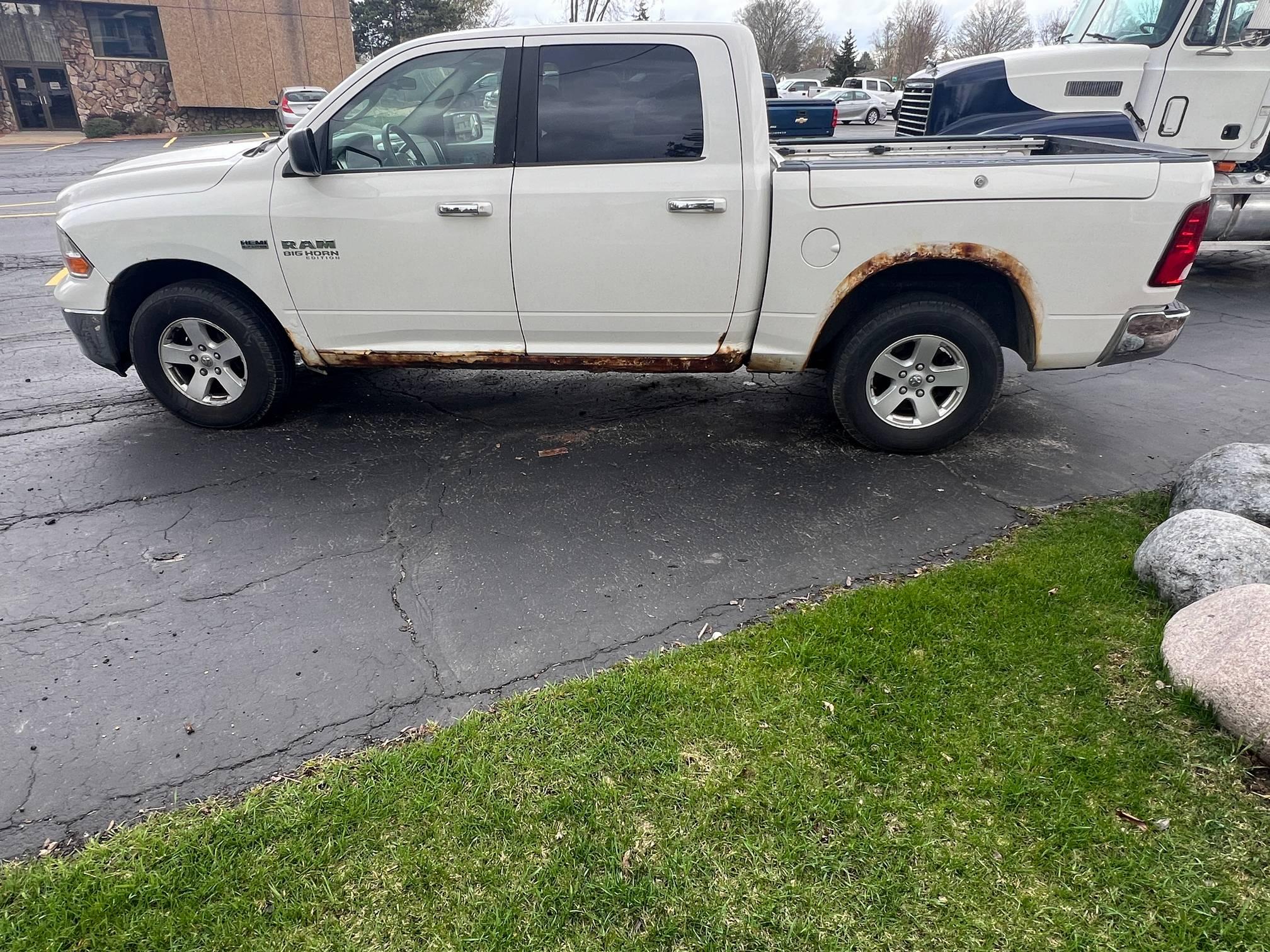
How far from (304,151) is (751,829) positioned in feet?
12.6

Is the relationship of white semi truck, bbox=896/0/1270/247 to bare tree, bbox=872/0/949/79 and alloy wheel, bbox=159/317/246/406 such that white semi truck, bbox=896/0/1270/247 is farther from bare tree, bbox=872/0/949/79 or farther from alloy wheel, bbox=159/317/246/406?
bare tree, bbox=872/0/949/79

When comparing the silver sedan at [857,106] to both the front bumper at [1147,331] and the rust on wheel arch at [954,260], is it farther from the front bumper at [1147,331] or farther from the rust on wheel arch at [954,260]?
the rust on wheel arch at [954,260]

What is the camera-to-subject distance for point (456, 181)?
430 cm

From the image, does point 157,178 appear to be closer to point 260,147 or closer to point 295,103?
point 260,147

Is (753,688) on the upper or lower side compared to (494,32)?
lower

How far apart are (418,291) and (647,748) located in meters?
2.93

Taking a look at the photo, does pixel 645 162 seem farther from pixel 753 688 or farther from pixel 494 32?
pixel 753 688

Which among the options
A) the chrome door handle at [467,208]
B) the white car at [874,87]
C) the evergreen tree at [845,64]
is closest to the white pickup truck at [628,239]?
the chrome door handle at [467,208]

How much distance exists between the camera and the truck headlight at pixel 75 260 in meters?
4.64

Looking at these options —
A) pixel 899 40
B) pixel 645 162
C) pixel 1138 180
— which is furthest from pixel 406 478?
pixel 899 40

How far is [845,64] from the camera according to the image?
5394cm

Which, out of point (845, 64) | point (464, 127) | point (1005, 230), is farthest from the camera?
point (845, 64)

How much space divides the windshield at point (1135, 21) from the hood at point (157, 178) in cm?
809

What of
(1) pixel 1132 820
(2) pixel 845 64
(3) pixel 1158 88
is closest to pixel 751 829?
(1) pixel 1132 820
